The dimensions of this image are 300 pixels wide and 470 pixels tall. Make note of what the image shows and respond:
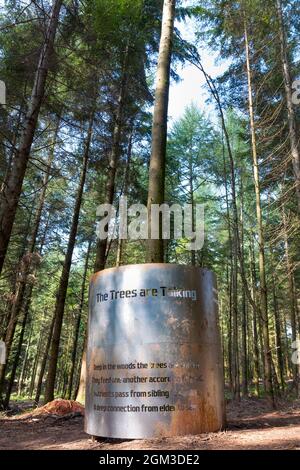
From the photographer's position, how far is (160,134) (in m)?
6.41

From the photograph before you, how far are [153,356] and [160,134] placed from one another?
369cm

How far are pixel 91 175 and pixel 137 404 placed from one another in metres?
13.7

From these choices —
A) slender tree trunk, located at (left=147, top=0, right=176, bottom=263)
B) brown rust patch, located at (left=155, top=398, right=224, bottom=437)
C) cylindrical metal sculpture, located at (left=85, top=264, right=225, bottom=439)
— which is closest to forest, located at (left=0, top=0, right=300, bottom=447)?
slender tree trunk, located at (left=147, top=0, right=176, bottom=263)

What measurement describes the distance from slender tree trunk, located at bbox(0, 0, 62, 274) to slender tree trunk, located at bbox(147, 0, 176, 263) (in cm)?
317

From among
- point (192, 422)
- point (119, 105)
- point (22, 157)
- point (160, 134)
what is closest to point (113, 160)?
point (119, 105)

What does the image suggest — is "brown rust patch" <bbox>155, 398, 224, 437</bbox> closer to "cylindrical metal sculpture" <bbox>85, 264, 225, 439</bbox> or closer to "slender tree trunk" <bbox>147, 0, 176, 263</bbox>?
"cylindrical metal sculpture" <bbox>85, 264, 225, 439</bbox>

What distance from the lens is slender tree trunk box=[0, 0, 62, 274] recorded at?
26.0ft

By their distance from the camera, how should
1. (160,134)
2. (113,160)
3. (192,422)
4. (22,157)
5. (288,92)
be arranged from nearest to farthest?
(192,422) → (160,134) → (22,157) → (113,160) → (288,92)

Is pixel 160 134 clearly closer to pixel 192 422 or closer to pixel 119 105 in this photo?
pixel 192 422

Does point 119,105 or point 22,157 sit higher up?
point 119,105

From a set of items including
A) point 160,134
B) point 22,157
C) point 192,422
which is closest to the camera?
point 192,422

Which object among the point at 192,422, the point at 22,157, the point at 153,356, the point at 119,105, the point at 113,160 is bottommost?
the point at 192,422
